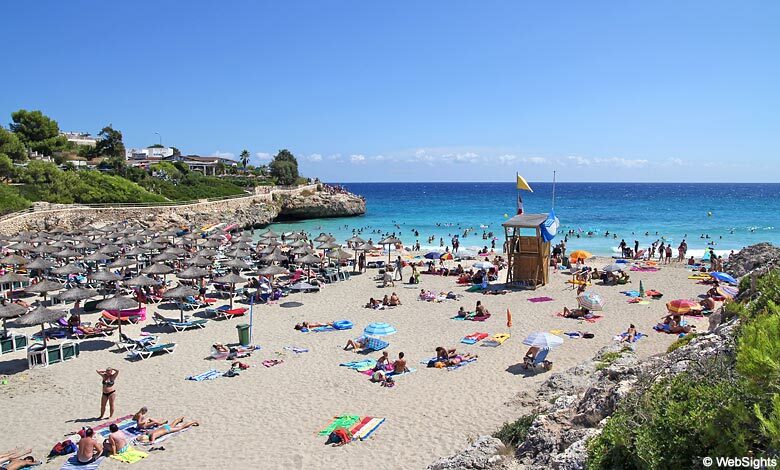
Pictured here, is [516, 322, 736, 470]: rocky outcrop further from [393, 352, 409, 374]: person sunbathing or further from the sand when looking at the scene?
[393, 352, 409, 374]: person sunbathing

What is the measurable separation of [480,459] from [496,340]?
8330mm

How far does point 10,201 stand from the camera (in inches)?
1534

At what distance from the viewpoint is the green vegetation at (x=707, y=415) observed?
3.91 meters

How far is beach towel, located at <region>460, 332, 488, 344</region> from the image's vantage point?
14.8 m

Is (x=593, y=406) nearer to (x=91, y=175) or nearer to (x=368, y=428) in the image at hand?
(x=368, y=428)

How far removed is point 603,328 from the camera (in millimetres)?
16047

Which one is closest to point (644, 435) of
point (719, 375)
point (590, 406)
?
point (719, 375)

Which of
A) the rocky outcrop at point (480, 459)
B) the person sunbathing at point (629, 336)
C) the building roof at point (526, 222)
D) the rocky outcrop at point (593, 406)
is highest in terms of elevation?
the building roof at point (526, 222)

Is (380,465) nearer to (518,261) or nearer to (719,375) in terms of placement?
(719,375)

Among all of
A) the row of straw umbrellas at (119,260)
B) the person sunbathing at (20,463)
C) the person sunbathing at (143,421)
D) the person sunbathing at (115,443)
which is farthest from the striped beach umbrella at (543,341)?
the person sunbathing at (20,463)

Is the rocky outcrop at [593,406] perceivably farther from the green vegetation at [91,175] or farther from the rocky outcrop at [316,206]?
the rocky outcrop at [316,206]

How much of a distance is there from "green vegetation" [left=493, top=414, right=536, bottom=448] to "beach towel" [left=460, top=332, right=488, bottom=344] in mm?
6622

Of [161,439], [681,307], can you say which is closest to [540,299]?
[681,307]

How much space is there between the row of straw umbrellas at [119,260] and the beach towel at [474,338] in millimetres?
7921
